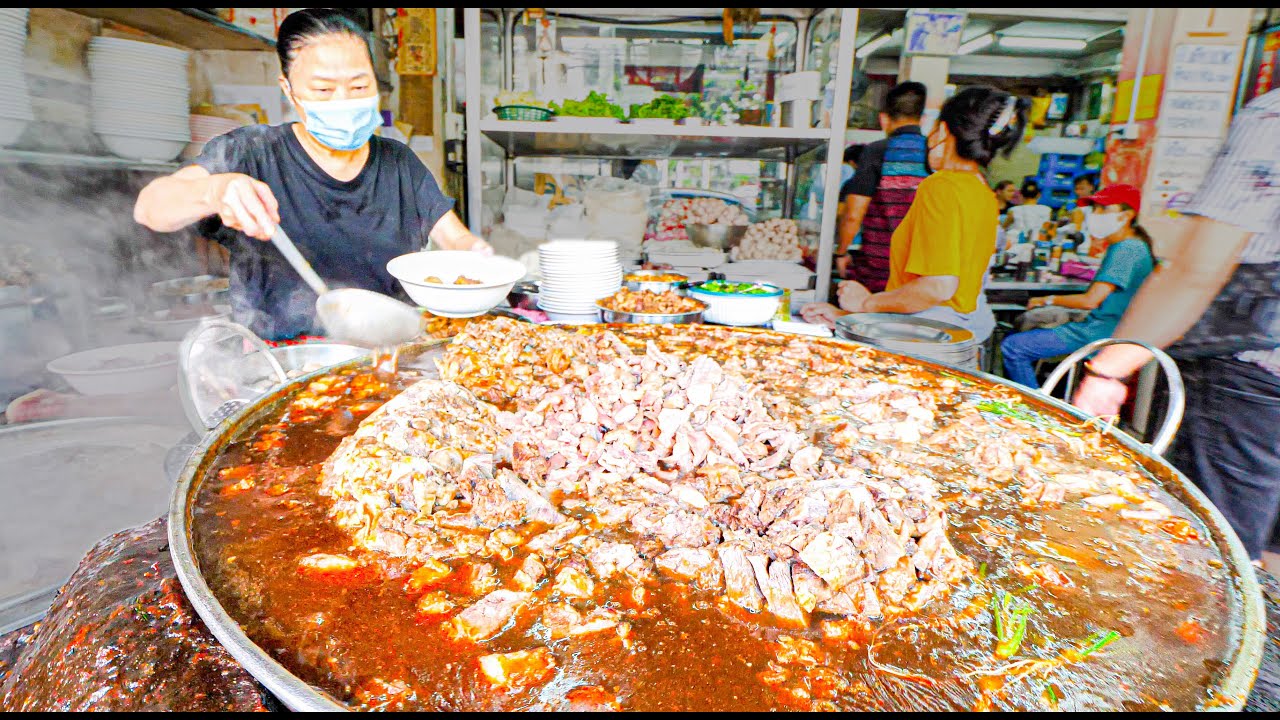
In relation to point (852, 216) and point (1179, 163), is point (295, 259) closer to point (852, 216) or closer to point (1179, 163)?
point (852, 216)

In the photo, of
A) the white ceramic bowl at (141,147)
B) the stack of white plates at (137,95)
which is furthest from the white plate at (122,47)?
the white ceramic bowl at (141,147)

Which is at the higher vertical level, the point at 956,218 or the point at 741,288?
the point at 956,218

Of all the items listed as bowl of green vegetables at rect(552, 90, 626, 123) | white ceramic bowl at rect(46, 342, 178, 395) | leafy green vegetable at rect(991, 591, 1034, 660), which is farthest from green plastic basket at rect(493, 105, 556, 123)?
leafy green vegetable at rect(991, 591, 1034, 660)

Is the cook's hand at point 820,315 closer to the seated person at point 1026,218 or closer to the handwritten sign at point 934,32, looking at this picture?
the handwritten sign at point 934,32

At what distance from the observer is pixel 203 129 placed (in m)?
3.59

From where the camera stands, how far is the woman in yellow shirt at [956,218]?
3.83 m

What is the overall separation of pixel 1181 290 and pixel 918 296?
1525 millimetres

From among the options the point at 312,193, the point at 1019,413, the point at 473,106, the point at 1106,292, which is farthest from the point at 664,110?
the point at 1106,292

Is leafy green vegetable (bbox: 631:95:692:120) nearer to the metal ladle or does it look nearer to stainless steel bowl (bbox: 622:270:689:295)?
stainless steel bowl (bbox: 622:270:689:295)

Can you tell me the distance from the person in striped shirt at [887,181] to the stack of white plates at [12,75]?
499 cm

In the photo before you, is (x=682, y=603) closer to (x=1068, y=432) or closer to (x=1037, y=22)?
(x=1068, y=432)

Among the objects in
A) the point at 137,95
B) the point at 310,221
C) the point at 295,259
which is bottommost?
the point at 295,259

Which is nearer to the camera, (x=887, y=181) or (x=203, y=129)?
(x=203, y=129)

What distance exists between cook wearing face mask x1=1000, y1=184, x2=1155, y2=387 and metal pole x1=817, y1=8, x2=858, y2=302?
2323mm
